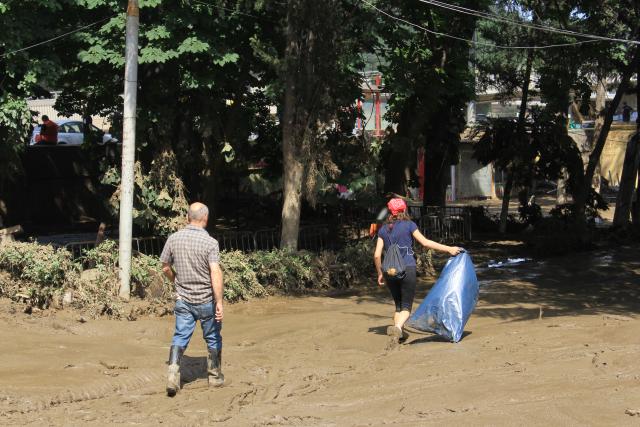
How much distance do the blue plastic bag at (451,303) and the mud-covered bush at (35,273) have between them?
513 cm

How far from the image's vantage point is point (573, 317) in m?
10.3

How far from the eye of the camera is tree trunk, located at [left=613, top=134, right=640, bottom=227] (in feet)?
79.9

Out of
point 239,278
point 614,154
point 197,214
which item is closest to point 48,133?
point 239,278

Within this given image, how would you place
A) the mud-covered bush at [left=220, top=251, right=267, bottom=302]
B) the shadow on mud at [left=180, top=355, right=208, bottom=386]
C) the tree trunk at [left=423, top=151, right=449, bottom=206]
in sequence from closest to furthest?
1. the shadow on mud at [left=180, top=355, right=208, bottom=386]
2. the mud-covered bush at [left=220, top=251, right=267, bottom=302]
3. the tree trunk at [left=423, top=151, right=449, bottom=206]

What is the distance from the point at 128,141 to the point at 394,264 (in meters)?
5.11

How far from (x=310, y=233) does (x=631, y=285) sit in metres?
6.71

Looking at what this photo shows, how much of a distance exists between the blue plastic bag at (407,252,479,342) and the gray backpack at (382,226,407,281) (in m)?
0.52

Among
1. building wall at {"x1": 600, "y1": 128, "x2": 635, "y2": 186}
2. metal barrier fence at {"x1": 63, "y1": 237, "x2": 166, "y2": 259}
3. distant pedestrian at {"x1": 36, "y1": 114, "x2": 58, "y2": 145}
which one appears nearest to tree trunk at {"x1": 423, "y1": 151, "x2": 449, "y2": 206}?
distant pedestrian at {"x1": 36, "y1": 114, "x2": 58, "y2": 145}

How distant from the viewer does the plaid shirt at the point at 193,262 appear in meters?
7.20

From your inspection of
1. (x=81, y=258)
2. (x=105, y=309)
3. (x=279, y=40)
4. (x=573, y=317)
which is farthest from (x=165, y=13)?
(x=573, y=317)

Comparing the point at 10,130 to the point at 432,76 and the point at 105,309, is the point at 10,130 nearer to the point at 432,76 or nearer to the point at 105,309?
the point at 105,309

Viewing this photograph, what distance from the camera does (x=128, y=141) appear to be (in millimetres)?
11984

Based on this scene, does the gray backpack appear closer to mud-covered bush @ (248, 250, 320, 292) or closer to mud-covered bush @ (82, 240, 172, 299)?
mud-covered bush @ (82, 240, 172, 299)

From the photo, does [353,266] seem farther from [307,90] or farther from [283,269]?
[307,90]
